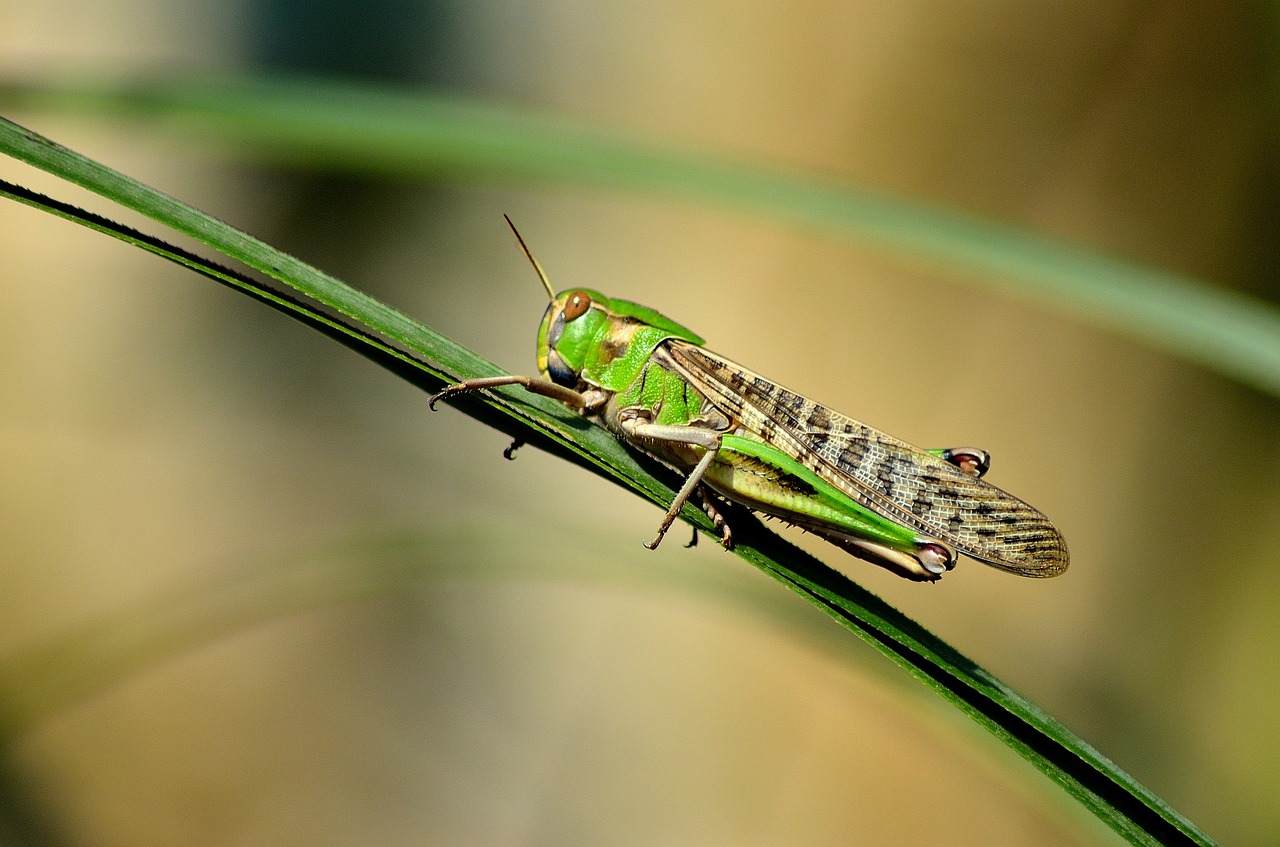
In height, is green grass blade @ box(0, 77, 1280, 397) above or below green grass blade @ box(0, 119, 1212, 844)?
above

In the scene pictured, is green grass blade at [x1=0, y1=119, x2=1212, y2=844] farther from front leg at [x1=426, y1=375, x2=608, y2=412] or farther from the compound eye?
the compound eye

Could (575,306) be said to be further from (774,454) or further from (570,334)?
(774,454)

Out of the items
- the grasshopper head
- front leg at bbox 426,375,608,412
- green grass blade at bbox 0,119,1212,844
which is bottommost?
green grass blade at bbox 0,119,1212,844

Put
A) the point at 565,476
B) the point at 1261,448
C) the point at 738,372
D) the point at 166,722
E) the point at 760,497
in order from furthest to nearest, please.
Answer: the point at 565,476
the point at 166,722
the point at 1261,448
the point at 738,372
the point at 760,497

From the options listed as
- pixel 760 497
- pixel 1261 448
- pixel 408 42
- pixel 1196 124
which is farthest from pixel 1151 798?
pixel 408 42

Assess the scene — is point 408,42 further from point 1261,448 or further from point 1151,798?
point 1151,798

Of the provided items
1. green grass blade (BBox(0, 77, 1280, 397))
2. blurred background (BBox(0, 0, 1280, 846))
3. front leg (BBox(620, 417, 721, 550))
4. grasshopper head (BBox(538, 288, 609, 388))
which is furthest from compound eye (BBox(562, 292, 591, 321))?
blurred background (BBox(0, 0, 1280, 846))

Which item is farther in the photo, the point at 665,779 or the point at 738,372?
the point at 665,779

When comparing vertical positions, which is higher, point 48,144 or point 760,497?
point 760,497
